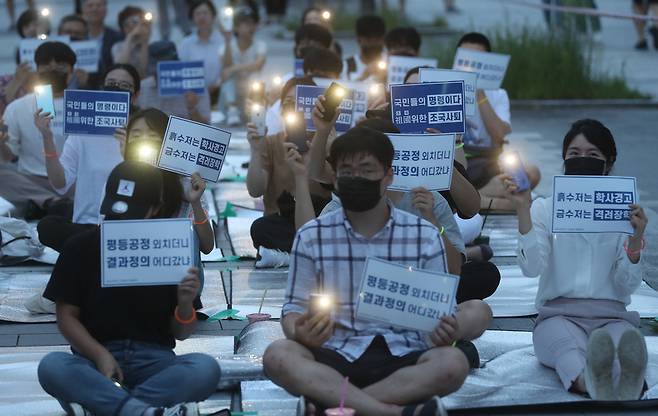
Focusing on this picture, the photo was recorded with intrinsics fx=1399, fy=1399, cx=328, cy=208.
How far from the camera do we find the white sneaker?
8648 millimetres

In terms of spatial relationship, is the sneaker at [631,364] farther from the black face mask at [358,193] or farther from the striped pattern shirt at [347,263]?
the black face mask at [358,193]

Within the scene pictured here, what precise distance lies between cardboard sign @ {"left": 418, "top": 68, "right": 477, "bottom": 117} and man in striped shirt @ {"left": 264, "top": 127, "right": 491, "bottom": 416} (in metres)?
3.06

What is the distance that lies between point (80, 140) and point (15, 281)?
933 mm

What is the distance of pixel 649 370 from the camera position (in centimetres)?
639

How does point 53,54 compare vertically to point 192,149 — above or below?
above

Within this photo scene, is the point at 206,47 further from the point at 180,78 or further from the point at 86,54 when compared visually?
the point at 180,78

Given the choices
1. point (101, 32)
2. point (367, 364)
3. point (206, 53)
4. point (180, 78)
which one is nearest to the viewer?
point (367, 364)

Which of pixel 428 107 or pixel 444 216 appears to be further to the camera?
pixel 428 107

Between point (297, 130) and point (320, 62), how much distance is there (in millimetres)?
1427

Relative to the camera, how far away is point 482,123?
1016 centimetres

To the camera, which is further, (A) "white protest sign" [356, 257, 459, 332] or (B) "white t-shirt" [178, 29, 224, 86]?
(B) "white t-shirt" [178, 29, 224, 86]

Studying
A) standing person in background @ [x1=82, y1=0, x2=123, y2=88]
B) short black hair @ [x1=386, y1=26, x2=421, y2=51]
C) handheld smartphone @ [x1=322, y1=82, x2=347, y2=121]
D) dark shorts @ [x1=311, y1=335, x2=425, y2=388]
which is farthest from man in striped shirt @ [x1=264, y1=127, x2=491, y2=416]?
standing person in background @ [x1=82, y1=0, x2=123, y2=88]

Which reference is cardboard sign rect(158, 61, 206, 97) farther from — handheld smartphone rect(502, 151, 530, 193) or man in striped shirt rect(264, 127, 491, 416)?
man in striped shirt rect(264, 127, 491, 416)

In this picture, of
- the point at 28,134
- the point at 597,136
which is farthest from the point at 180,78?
the point at 597,136
